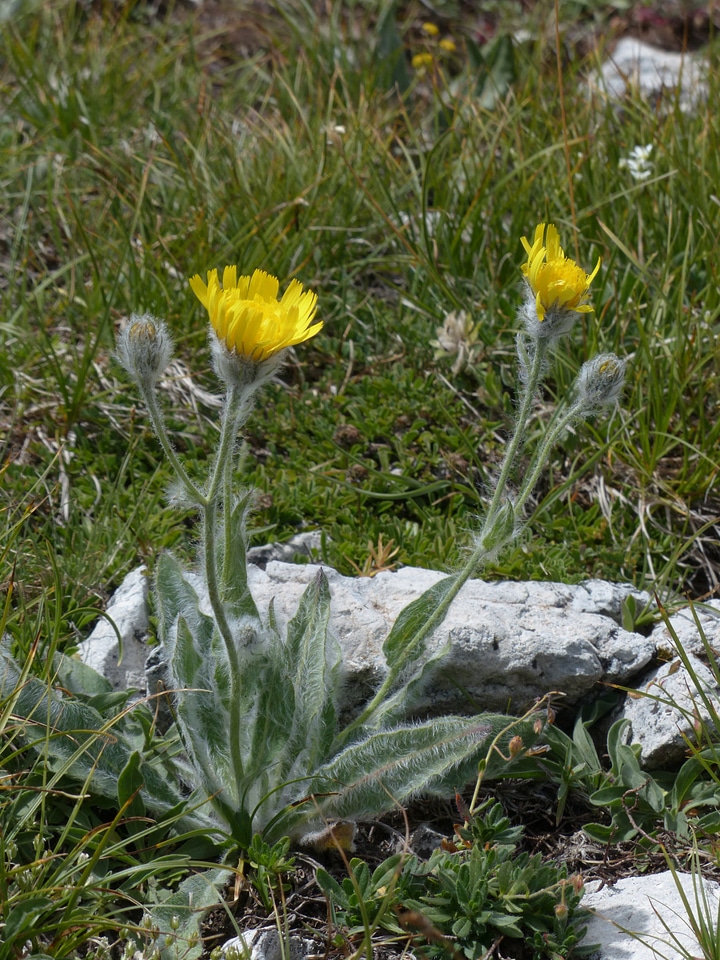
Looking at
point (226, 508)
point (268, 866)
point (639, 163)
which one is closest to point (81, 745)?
point (268, 866)

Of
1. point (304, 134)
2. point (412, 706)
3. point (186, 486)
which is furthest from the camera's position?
point (304, 134)

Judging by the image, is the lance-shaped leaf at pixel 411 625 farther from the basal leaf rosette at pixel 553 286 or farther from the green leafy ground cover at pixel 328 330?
the basal leaf rosette at pixel 553 286

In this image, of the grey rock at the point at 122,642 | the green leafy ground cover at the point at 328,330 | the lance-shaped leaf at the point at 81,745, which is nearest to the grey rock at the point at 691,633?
the green leafy ground cover at the point at 328,330

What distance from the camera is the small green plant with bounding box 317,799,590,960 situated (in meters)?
1.80

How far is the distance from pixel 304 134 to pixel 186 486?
311 centimetres

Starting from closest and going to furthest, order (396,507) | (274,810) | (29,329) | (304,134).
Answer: (274,810) < (396,507) < (29,329) < (304,134)

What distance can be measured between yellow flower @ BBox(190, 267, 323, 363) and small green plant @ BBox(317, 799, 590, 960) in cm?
100

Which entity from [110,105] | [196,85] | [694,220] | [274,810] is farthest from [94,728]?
[196,85]

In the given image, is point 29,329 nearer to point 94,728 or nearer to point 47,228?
point 47,228

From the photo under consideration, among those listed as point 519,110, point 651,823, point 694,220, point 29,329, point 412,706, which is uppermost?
point 519,110

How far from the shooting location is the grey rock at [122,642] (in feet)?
7.77

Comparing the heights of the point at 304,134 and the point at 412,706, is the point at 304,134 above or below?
above

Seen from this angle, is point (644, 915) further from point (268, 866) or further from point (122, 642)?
point (122, 642)

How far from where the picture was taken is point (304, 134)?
4.33 metres
